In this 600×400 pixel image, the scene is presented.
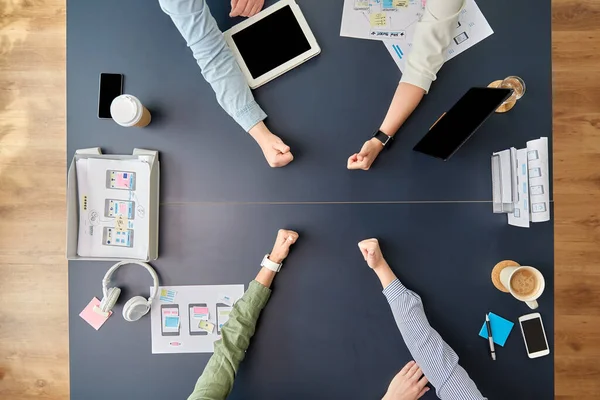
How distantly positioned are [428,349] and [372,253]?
319 millimetres

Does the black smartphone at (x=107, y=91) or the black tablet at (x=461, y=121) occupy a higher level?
the black smartphone at (x=107, y=91)

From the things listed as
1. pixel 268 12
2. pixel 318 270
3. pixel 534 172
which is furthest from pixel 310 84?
pixel 534 172

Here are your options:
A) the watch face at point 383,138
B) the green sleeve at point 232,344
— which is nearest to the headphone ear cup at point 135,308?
the green sleeve at point 232,344

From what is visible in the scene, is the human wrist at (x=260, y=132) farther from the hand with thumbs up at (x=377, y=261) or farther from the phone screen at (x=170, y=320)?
the phone screen at (x=170, y=320)

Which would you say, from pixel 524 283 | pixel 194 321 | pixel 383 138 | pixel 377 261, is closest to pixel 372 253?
pixel 377 261

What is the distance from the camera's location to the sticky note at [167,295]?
1.21m

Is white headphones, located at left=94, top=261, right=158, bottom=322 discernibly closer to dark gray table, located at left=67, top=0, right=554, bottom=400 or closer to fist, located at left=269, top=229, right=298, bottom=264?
dark gray table, located at left=67, top=0, right=554, bottom=400

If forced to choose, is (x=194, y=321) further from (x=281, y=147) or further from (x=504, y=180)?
(x=504, y=180)

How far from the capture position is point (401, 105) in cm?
117

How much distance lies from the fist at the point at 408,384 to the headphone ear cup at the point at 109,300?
86cm

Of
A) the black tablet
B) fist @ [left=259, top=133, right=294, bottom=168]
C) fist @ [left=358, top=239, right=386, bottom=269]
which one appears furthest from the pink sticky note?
the black tablet

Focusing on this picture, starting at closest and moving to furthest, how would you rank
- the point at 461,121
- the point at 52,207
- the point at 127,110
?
the point at 461,121 < the point at 127,110 < the point at 52,207

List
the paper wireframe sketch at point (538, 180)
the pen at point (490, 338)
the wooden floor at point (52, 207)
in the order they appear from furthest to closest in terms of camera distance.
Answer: the wooden floor at point (52, 207), the pen at point (490, 338), the paper wireframe sketch at point (538, 180)

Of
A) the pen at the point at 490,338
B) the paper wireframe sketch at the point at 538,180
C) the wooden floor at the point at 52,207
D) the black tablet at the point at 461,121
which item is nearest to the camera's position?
the black tablet at the point at 461,121
